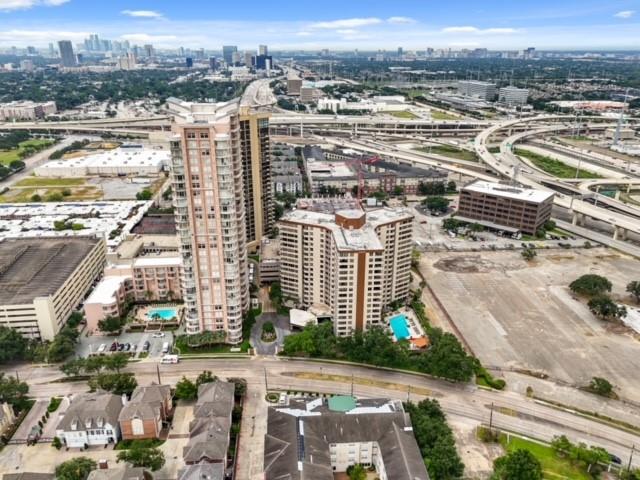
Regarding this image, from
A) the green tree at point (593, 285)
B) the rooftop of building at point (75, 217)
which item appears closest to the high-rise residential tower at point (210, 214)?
the rooftop of building at point (75, 217)

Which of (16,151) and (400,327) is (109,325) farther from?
(16,151)

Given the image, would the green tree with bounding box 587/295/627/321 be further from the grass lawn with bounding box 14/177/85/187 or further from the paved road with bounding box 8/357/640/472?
the grass lawn with bounding box 14/177/85/187

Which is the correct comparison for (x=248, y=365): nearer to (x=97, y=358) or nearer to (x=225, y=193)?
(x=97, y=358)

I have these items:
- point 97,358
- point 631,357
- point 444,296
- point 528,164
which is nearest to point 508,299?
point 444,296

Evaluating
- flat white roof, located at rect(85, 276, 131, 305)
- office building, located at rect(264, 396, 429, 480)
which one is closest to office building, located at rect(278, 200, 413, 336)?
office building, located at rect(264, 396, 429, 480)

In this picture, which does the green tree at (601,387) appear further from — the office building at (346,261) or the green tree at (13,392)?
the green tree at (13,392)
